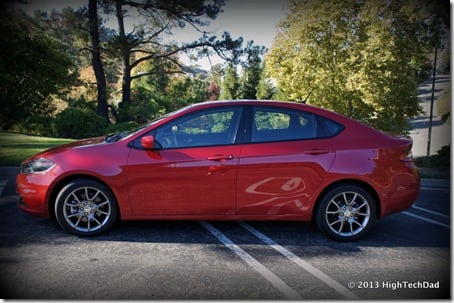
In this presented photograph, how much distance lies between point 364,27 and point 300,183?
9108mm

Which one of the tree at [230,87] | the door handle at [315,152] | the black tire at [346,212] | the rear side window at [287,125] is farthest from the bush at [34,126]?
the black tire at [346,212]

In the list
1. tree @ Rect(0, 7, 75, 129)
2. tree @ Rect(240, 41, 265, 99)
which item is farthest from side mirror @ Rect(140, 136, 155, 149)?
tree @ Rect(240, 41, 265, 99)

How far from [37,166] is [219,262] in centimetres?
228

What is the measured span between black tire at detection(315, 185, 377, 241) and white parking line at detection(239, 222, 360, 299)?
583mm

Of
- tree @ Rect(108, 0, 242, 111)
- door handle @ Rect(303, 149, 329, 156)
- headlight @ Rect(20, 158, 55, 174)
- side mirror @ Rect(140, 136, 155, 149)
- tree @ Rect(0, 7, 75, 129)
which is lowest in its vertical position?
headlight @ Rect(20, 158, 55, 174)

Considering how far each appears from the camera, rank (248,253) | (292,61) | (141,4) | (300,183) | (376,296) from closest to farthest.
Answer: (376,296), (248,253), (300,183), (292,61), (141,4)

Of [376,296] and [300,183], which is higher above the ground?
[300,183]

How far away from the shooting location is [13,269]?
9.62 feet

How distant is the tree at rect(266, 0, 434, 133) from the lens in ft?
33.5

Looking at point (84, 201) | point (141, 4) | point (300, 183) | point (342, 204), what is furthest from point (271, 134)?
point (141, 4)

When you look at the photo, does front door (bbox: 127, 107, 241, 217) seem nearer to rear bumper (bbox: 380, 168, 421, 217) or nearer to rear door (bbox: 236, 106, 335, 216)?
rear door (bbox: 236, 106, 335, 216)

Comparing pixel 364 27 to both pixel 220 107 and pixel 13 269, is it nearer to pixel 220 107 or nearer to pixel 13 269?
pixel 220 107

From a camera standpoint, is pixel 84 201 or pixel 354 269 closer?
pixel 354 269

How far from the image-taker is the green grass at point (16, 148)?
7577 mm
